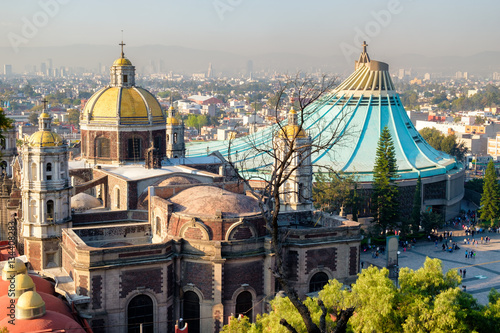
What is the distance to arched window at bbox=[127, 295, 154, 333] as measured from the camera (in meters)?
24.0

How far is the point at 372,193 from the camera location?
46719mm

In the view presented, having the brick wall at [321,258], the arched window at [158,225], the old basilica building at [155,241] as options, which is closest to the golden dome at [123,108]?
the old basilica building at [155,241]

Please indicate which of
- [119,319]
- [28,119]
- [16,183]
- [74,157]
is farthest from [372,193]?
[28,119]

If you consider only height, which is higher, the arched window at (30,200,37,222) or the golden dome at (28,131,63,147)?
the golden dome at (28,131,63,147)

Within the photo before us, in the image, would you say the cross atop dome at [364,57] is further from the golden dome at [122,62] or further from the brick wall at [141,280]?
the brick wall at [141,280]

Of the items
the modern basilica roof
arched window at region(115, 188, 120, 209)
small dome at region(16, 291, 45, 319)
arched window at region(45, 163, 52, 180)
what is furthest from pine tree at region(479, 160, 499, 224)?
small dome at region(16, 291, 45, 319)

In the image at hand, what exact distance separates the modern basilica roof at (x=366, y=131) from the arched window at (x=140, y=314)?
84.3 ft

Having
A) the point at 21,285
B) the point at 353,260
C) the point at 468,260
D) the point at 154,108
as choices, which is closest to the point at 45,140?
the point at 154,108

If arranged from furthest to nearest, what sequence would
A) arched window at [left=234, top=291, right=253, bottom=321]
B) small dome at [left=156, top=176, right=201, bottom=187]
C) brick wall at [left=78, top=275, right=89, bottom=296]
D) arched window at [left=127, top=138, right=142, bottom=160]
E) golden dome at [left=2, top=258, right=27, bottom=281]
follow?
arched window at [left=127, top=138, right=142, bottom=160], small dome at [left=156, top=176, right=201, bottom=187], arched window at [left=234, top=291, right=253, bottom=321], brick wall at [left=78, top=275, right=89, bottom=296], golden dome at [left=2, top=258, right=27, bottom=281]

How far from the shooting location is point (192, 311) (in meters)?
24.8

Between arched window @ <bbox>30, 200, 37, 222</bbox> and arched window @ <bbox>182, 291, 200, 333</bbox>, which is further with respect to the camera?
arched window @ <bbox>30, 200, 37, 222</bbox>

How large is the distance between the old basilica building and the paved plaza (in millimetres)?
8423

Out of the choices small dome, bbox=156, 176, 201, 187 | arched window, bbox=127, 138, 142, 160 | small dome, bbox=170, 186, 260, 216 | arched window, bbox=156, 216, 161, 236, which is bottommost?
arched window, bbox=156, 216, 161, 236

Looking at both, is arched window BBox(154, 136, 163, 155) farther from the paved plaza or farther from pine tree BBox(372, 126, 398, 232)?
pine tree BBox(372, 126, 398, 232)
